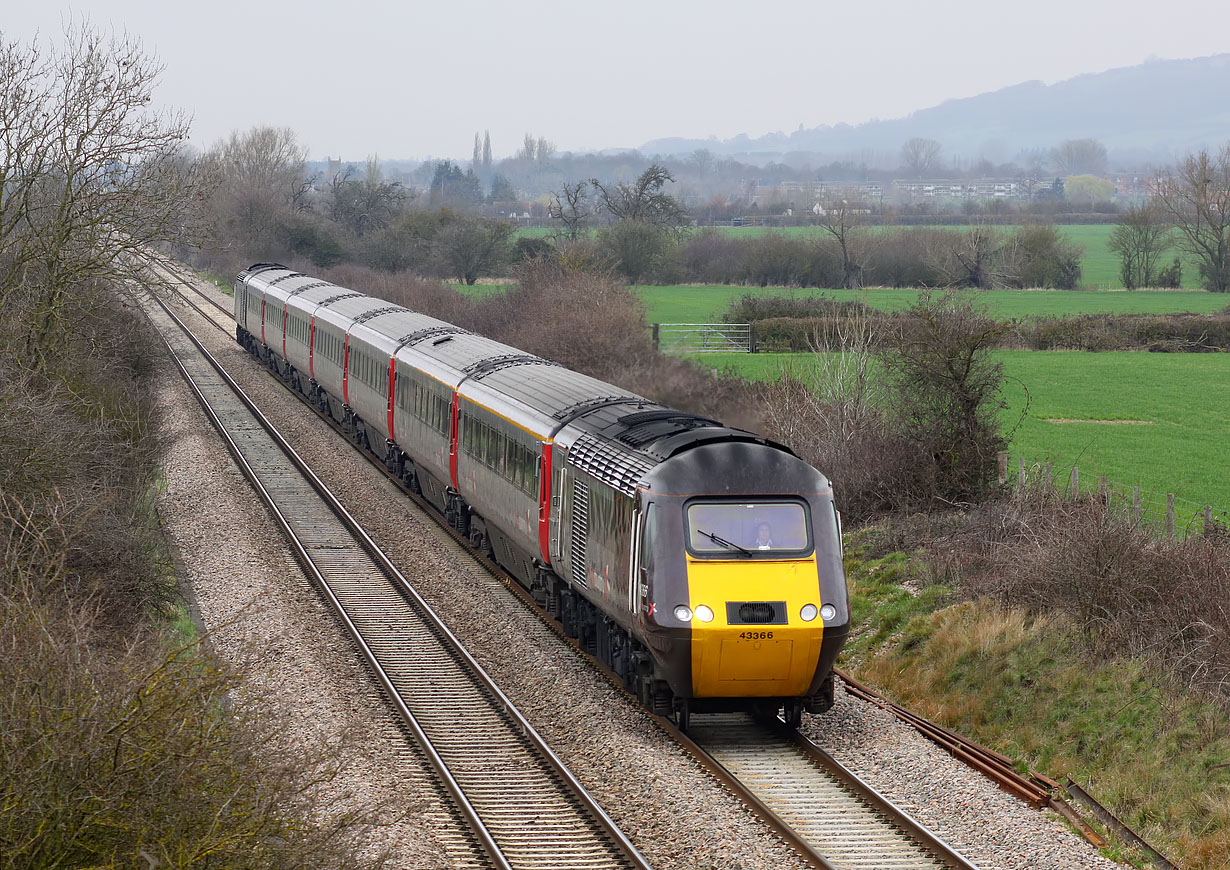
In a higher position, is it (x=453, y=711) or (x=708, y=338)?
(x=708, y=338)

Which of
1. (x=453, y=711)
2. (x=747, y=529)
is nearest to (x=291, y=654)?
(x=453, y=711)

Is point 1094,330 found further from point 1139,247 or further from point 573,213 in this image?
point 573,213

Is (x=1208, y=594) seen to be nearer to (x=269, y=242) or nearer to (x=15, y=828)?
(x=15, y=828)

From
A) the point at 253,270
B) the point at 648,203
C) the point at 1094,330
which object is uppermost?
the point at 648,203

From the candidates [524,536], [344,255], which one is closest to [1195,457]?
[524,536]

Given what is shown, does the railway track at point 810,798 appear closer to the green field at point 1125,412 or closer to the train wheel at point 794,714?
the train wheel at point 794,714

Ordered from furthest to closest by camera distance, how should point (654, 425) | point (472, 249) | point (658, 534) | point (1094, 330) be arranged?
point (472, 249)
point (1094, 330)
point (654, 425)
point (658, 534)

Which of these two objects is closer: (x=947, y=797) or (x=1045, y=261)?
(x=947, y=797)

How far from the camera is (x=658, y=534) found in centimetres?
1288

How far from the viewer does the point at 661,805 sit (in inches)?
450

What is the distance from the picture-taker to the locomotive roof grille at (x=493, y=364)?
2177 cm

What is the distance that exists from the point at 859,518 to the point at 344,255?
2215 inches

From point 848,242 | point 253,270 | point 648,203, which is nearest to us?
point 253,270

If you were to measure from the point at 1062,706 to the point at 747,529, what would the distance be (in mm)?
3844
